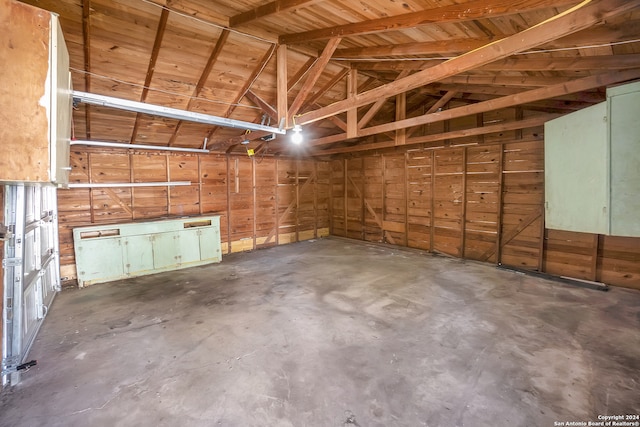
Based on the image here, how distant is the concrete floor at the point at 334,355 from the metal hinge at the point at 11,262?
100cm

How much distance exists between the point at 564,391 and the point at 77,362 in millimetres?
4276

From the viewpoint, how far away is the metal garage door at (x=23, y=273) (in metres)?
2.44

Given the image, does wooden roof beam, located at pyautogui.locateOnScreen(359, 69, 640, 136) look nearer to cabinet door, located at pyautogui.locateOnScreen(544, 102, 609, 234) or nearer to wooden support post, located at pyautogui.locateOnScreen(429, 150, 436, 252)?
cabinet door, located at pyautogui.locateOnScreen(544, 102, 609, 234)

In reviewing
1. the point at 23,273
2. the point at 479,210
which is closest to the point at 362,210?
the point at 479,210

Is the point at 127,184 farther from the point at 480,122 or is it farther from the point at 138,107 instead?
the point at 480,122

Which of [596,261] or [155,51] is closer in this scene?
[155,51]

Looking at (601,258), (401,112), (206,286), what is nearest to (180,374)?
(206,286)

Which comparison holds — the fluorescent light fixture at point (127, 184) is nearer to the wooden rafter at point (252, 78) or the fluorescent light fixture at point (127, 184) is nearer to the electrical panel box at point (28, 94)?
the wooden rafter at point (252, 78)

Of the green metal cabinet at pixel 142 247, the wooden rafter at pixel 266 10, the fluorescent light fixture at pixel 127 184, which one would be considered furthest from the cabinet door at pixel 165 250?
the wooden rafter at pixel 266 10

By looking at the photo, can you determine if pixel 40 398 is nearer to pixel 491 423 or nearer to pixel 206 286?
pixel 206 286

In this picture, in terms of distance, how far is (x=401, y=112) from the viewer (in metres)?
5.35

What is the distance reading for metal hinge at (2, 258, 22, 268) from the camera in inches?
94.9

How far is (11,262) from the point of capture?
2439 millimetres

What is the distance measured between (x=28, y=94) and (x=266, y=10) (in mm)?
2369
